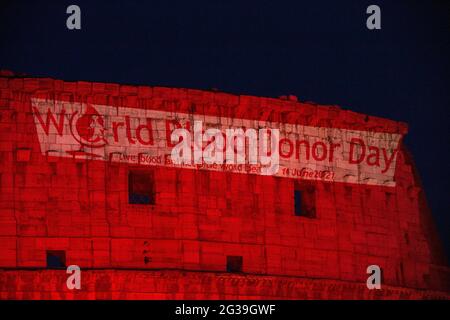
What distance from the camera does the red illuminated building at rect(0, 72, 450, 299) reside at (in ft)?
155

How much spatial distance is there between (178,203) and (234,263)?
2.27m

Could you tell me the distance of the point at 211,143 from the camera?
49406 mm

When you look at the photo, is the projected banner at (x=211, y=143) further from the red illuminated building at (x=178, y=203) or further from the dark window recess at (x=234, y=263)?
the dark window recess at (x=234, y=263)

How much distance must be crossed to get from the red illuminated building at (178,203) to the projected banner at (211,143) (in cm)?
4

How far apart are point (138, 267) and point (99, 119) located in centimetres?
383

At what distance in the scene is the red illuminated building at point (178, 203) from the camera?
47.1m

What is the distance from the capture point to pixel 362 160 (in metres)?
51.8

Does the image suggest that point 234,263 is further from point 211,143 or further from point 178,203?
point 211,143

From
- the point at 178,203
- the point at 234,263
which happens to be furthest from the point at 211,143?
the point at 234,263
